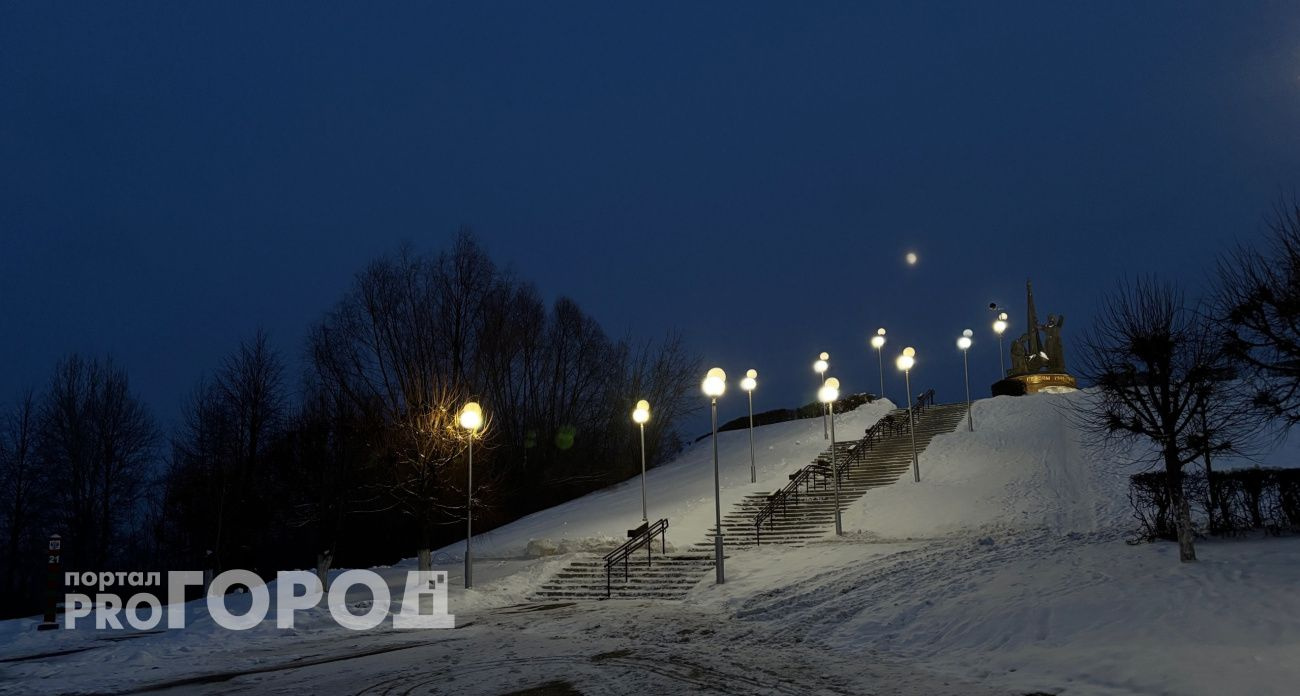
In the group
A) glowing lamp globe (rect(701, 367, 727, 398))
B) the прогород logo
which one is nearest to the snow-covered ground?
the прогород logo

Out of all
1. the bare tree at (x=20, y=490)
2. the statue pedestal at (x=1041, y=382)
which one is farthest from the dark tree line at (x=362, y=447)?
the statue pedestal at (x=1041, y=382)

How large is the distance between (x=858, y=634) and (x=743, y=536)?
1168 centimetres

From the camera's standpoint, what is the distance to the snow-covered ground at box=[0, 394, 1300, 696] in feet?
29.0

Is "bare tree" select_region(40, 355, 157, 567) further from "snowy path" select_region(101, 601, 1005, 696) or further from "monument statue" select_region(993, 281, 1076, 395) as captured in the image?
"monument statue" select_region(993, 281, 1076, 395)

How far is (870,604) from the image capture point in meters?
13.1

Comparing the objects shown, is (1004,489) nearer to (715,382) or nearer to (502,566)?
(715,382)

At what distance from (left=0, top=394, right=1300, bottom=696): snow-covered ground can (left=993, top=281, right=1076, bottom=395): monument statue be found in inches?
1238

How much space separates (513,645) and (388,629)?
12.4 feet

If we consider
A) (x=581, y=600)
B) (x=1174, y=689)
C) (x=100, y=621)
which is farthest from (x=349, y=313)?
(x=1174, y=689)

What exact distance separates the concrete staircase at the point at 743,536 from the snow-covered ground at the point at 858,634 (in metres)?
0.99

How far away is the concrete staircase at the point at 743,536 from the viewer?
1861 cm

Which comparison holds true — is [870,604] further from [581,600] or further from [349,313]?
[349,313]

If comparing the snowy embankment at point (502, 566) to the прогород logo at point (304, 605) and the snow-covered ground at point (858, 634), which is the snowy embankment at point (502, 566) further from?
the прогород logo at point (304, 605)

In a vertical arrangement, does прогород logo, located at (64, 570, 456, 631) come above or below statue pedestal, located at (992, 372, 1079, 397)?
below
